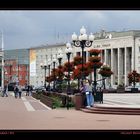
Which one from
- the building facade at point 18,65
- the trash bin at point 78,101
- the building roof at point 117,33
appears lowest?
the trash bin at point 78,101

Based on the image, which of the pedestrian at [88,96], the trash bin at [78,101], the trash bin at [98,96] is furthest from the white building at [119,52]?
the pedestrian at [88,96]

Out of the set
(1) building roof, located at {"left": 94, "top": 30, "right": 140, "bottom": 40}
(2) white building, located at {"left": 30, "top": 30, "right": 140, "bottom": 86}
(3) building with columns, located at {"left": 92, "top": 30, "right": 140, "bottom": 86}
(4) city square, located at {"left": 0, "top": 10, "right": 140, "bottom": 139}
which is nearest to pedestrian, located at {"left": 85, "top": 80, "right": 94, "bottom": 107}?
(4) city square, located at {"left": 0, "top": 10, "right": 140, "bottom": 139}

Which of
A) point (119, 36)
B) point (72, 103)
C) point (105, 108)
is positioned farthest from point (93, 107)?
point (119, 36)

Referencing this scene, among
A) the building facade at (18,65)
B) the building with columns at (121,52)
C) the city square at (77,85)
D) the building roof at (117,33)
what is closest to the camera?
the city square at (77,85)

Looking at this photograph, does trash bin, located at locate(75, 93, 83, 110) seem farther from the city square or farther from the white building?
the white building

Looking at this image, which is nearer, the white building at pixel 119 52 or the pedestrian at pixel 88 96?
the pedestrian at pixel 88 96

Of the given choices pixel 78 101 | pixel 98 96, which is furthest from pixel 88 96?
pixel 98 96

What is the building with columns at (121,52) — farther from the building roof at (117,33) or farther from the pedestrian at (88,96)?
the pedestrian at (88,96)

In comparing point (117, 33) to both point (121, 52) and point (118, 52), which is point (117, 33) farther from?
point (118, 52)

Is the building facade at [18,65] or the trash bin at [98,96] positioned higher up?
the building facade at [18,65]

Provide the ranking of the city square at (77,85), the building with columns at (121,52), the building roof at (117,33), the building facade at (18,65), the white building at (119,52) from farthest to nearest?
the building facade at (18,65)
the building roof at (117,33)
the white building at (119,52)
the building with columns at (121,52)
the city square at (77,85)

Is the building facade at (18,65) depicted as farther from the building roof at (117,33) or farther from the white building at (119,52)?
the building roof at (117,33)
